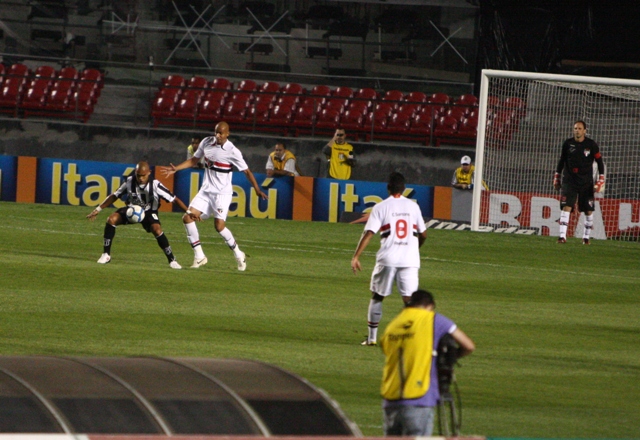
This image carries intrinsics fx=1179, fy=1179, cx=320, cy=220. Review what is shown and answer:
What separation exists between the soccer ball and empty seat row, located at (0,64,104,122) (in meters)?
14.4

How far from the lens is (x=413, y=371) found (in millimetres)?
7625

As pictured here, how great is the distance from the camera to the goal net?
25438 millimetres

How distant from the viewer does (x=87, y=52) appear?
36500mm

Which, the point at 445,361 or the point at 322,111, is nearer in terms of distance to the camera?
the point at 445,361

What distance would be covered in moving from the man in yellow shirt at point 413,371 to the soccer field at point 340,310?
60.2 inches

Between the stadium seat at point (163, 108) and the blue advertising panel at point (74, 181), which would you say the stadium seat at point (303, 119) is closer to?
the stadium seat at point (163, 108)

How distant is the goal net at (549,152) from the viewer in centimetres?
2544

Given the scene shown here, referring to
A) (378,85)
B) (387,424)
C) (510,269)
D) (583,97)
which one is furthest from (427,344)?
(378,85)

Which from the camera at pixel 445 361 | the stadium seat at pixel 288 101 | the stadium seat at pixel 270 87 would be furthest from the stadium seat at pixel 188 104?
the camera at pixel 445 361

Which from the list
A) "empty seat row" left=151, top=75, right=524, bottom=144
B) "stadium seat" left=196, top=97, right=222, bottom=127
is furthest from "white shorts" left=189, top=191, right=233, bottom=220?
"stadium seat" left=196, top=97, right=222, bottom=127

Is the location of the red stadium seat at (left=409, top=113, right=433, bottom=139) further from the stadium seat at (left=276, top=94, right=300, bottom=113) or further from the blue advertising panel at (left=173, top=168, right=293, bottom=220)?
the blue advertising panel at (left=173, top=168, right=293, bottom=220)

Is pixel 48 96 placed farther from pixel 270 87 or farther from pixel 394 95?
pixel 394 95

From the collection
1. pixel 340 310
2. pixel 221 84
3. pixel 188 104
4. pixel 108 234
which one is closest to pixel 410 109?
pixel 221 84

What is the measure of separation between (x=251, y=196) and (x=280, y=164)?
1.01 metres
